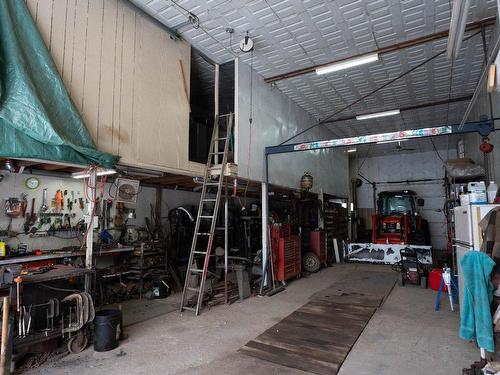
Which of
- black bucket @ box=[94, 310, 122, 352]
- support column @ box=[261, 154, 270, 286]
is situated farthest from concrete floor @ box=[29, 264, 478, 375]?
support column @ box=[261, 154, 270, 286]

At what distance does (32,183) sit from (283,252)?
5040mm

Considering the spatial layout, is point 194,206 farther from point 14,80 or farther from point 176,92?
point 14,80

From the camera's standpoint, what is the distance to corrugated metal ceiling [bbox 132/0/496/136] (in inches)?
185

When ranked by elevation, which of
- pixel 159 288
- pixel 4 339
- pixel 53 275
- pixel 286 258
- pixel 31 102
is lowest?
pixel 159 288

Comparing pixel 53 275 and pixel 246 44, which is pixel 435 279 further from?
pixel 53 275

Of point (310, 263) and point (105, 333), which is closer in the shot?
point (105, 333)

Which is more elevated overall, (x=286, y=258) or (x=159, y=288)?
(x=286, y=258)

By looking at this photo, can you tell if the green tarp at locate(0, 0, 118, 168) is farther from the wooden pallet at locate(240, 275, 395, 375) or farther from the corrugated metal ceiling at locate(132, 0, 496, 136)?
the wooden pallet at locate(240, 275, 395, 375)

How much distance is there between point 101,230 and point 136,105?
283cm

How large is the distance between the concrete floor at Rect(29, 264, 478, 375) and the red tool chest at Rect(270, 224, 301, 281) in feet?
4.60

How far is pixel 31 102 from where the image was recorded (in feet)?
10.5

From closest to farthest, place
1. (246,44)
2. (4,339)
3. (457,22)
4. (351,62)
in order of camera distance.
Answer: (4,339)
(457,22)
(246,44)
(351,62)

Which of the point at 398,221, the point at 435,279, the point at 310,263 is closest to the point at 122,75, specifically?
the point at 310,263

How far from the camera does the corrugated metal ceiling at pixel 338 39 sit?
15.4ft
